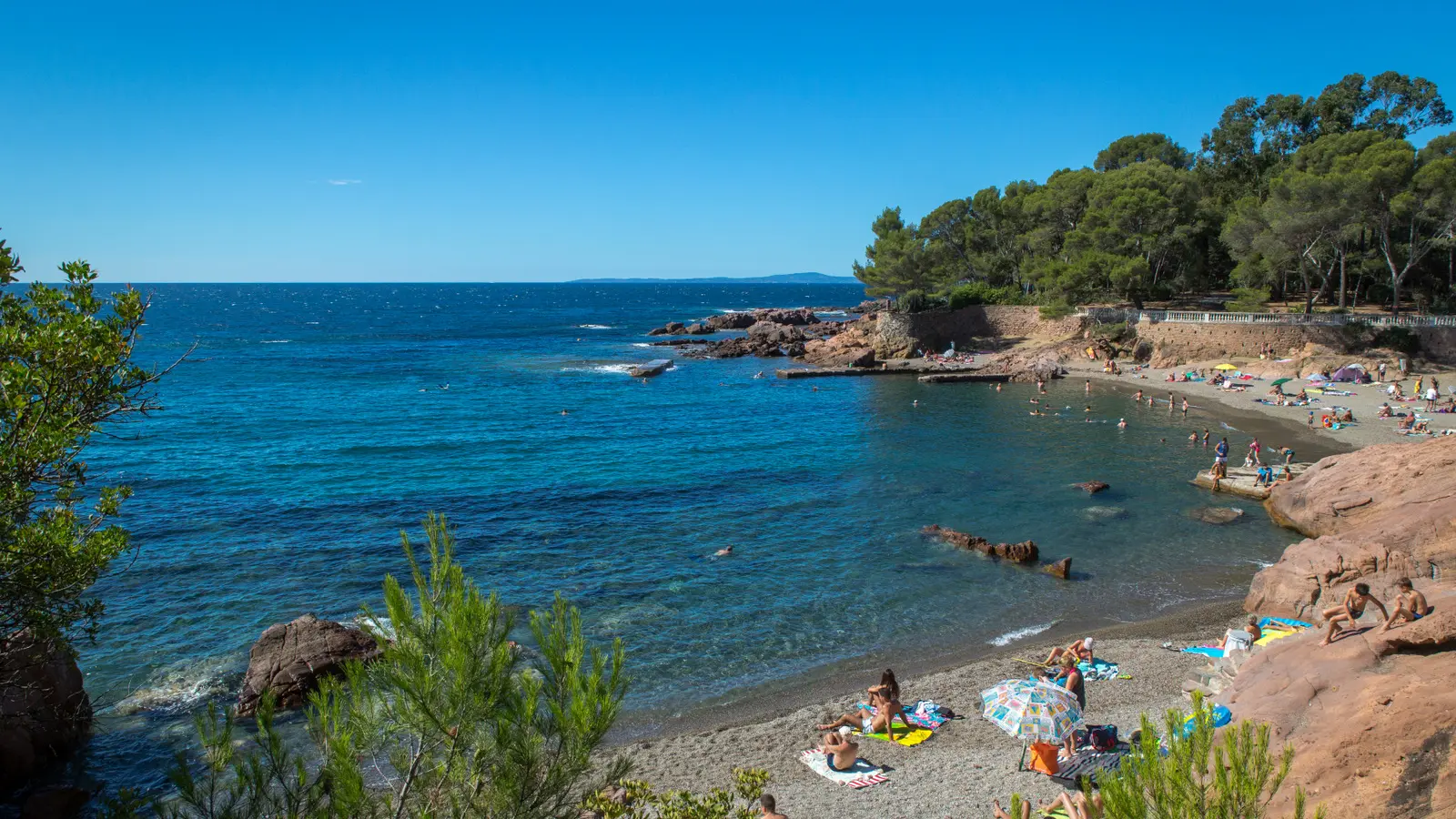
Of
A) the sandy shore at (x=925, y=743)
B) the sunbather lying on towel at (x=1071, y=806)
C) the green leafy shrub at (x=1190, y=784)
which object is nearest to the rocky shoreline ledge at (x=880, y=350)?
the sandy shore at (x=925, y=743)

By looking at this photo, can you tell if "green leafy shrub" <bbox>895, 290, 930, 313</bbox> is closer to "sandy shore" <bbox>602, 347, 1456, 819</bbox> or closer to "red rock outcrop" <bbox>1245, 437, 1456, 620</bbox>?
"red rock outcrop" <bbox>1245, 437, 1456, 620</bbox>

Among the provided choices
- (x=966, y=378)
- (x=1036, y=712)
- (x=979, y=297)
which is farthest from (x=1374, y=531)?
(x=979, y=297)

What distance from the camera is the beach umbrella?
12.5 m

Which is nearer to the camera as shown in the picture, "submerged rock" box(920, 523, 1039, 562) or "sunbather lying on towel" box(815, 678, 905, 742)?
"sunbather lying on towel" box(815, 678, 905, 742)

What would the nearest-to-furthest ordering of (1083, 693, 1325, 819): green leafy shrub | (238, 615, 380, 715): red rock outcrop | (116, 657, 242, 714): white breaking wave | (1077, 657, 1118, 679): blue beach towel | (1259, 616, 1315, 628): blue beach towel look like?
(1083, 693, 1325, 819): green leafy shrub, (238, 615, 380, 715): red rock outcrop, (116, 657, 242, 714): white breaking wave, (1077, 657, 1118, 679): blue beach towel, (1259, 616, 1315, 628): blue beach towel

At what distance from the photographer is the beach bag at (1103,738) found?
12281mm

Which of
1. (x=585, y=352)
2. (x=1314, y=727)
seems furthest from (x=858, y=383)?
(x=1314, y=727)

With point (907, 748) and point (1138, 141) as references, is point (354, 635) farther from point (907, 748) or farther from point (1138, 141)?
point (1138, 141)

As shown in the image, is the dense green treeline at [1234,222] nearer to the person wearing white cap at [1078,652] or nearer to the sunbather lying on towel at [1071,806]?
the person wearing white cap at [1078,652]

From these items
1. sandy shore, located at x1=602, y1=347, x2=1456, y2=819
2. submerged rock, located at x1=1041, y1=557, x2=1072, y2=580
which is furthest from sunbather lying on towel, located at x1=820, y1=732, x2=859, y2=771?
submerged rock, located at x1=1041, y1=557, x2=1072, y2=580

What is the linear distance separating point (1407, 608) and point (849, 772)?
25.3ft

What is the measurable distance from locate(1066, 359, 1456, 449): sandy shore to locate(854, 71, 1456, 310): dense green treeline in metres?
6.35

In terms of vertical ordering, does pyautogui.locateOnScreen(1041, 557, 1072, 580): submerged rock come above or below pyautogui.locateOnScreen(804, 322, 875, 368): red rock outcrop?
below

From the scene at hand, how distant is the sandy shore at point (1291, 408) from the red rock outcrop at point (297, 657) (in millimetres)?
30978
